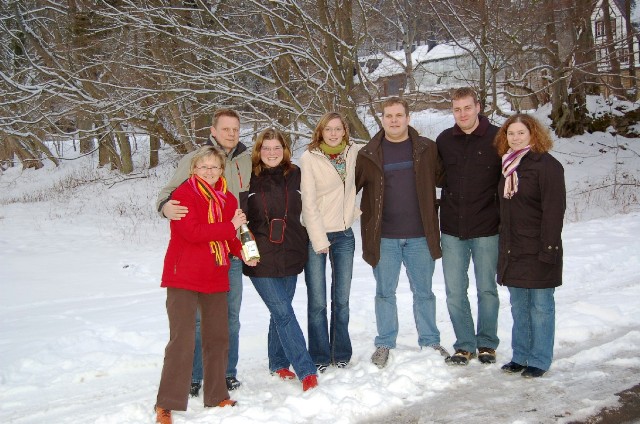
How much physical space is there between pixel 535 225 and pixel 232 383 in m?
2.54

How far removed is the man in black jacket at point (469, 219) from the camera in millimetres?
4672

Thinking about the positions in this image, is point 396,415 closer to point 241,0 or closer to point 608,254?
point 608,254

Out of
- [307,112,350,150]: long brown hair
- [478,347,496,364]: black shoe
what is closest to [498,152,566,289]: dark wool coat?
[478,347,496,364]: black shoe

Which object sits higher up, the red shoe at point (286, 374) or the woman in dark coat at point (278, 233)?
the woman in dark coat at point (278, 233)

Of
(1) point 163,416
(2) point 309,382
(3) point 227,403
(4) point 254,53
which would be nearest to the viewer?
(1) point 163,416

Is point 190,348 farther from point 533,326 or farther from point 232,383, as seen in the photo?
point 533,326

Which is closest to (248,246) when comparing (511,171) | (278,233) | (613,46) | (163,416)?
(278,233)

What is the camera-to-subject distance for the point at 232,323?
455 cm

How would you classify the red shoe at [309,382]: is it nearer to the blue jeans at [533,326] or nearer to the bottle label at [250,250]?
the bottle label at [250,250]

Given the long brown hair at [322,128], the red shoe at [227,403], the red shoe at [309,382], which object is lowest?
the red shoe at [227,403]

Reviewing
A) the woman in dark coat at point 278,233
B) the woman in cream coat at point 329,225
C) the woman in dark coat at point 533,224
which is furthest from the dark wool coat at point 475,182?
the woman in dark coat at point 278,233

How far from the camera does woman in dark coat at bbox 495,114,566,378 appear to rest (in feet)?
14.2

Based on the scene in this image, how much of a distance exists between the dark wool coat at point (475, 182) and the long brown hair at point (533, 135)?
0.38ft

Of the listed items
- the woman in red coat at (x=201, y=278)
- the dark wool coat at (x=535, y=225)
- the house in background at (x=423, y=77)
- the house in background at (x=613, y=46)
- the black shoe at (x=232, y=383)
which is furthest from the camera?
the house in background at (x=613, y=46)
